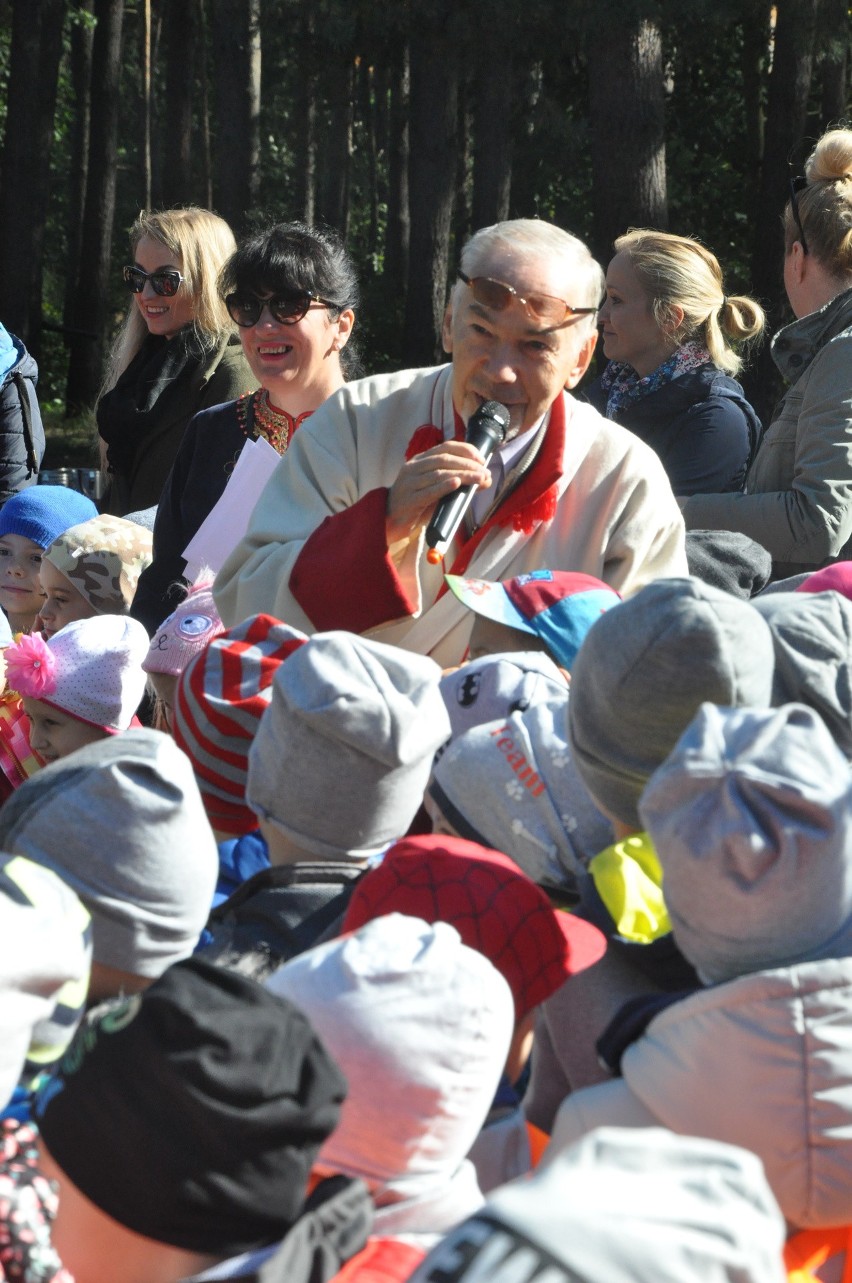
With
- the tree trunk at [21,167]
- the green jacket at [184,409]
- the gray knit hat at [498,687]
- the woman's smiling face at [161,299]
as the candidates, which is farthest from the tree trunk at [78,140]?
the gray knit hat at [498,687]

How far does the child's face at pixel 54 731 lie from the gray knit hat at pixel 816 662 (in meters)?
1.74

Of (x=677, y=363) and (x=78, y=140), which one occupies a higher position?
(x=677, y=363)

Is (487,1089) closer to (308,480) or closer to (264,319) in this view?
(308,480)

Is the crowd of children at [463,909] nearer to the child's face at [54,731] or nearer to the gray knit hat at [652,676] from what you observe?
the gray knit hat at [652,676]

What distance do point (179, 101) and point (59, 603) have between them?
1916cm

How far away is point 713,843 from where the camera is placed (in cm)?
168

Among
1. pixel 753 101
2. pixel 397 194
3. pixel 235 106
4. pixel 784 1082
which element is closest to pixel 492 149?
pixel 235 106

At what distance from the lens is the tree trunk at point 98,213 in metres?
21.9

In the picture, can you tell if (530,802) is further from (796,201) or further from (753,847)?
(796,201)

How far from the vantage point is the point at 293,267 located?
3.94 meters

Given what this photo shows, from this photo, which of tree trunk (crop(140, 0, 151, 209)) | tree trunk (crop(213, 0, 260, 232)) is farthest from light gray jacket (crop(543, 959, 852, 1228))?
tree trunk (crop(140, 0, 151, 209))

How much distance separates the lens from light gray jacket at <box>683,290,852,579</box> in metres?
3.90

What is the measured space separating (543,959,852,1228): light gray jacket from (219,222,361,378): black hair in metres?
2.70

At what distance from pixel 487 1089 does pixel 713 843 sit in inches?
14.1
